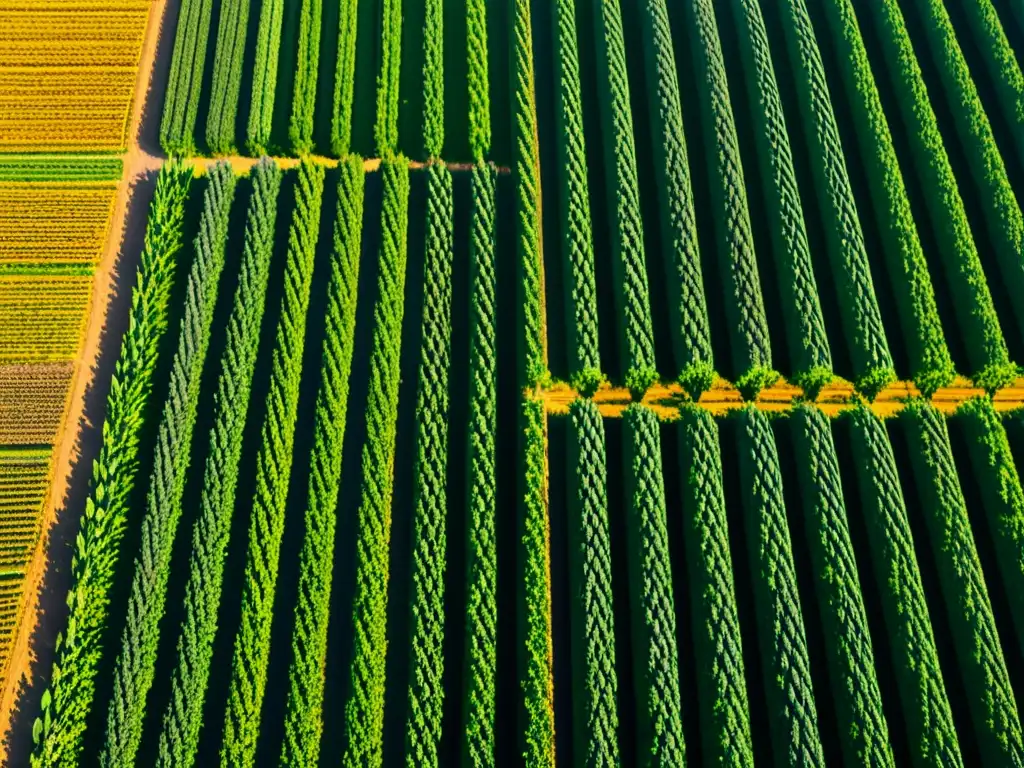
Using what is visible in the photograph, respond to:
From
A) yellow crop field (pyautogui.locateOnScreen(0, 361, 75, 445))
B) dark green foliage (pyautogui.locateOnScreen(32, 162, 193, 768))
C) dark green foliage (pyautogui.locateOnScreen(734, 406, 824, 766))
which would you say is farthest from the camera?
yellow crop field (pyautogui.locateOnScreen(0, 361, 75, 445))

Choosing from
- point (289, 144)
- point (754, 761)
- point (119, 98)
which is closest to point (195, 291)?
point (289, 144)

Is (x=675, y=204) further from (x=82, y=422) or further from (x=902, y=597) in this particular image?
(x=82, y=422)

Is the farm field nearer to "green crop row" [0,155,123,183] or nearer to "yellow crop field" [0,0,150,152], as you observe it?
"green crop row" [0,155,123,183]

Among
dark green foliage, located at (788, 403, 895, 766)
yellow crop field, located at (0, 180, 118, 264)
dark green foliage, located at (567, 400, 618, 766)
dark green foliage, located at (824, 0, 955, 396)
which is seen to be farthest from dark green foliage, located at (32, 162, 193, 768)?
dark green foliage, located at (824, 0, 955, 396)

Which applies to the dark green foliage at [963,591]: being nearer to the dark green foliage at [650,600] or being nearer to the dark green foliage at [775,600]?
the dark green foliage at [775,600]

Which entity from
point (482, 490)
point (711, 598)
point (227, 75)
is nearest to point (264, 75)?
point (227, 75)

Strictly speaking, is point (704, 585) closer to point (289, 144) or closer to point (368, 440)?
point (368, 440)
